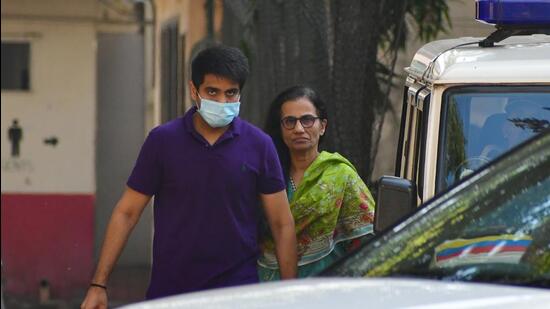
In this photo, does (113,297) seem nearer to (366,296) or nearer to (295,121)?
(295,121)

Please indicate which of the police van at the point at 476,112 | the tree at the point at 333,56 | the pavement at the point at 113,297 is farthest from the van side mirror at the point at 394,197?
the pavement at the point at 113,297

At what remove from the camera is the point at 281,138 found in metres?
6.18

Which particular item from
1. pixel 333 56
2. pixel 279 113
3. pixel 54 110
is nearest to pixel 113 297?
pixel 54 110

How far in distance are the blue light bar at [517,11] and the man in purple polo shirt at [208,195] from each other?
1.04 meters

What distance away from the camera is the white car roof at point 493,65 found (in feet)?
17.6

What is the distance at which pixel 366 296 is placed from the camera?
10.8 feet

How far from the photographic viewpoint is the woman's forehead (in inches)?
241

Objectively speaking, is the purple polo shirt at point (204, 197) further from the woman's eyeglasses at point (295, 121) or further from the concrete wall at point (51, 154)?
the concrete wall at point (51, 154)

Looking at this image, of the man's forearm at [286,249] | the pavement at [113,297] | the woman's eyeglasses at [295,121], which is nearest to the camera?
the man's forearm at [286,249]

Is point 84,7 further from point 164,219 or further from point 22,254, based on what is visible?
point 164,219

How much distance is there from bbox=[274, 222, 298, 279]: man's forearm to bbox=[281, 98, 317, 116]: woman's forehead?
25.8 inches

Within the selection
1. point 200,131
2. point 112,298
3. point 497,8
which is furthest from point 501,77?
point 112,298

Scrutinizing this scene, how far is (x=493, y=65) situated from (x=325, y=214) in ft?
3.00

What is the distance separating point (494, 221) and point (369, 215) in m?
2.14
